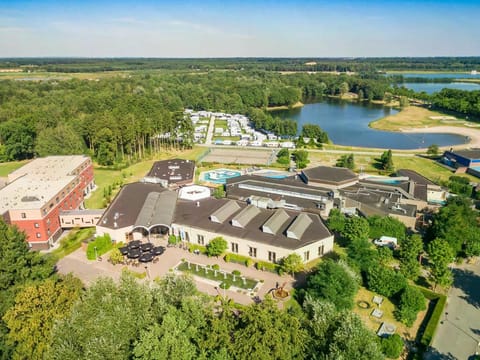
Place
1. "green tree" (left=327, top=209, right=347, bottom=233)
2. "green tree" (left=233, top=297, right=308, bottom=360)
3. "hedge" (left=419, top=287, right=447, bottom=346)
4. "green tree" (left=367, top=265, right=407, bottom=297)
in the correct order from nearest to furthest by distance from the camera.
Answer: "green tree" (left=233, top=297, right=308, bottom=360) < "hedge" (left=419, top=287, right=447, bottom=346) < "green tree" (left=367, top=265, right=407, bottom=297) < "green tree" (left=327, top=209, right=347, bottom=233)

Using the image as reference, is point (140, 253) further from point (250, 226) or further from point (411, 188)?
point (411, 188)

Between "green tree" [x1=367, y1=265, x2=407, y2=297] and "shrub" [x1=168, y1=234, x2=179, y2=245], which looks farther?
"shrub" [x1=168, y1=234, x2=179, y2=245]

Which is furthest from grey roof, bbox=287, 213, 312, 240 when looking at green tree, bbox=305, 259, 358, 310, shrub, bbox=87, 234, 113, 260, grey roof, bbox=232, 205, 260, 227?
shrub, bbox=87, 234, 113, 260

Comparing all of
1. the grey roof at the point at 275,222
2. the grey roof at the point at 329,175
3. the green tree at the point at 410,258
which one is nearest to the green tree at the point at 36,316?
the grey roof at the point at 275,222

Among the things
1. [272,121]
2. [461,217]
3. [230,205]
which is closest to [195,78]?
[272,121]

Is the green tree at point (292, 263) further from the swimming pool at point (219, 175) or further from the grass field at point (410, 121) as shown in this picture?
the grass field at point (410, 121)

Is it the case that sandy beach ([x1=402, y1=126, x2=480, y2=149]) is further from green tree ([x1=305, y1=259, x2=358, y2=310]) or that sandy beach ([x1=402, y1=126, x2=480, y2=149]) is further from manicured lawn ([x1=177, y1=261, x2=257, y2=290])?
manicured lawn ([x1=177, y1=261, x2=257, y2=290])

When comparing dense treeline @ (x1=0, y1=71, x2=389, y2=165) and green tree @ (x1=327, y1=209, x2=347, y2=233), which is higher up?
dense treeline @ (x1=0, y1=71, x2=389, y2=165)

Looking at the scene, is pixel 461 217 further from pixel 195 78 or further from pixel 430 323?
pixel 195 78
